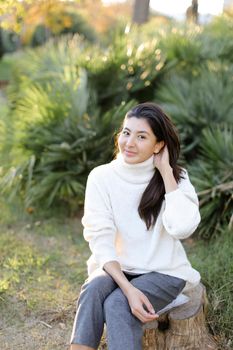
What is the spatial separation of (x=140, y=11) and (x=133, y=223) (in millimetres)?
10824

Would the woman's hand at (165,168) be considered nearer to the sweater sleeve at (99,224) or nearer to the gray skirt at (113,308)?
the sweater sleeve at (99,224)

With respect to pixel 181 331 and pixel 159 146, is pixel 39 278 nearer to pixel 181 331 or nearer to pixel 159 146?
pixel 181 331

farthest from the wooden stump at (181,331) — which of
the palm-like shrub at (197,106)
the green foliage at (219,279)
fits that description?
the palm-like shrub at (197,106)

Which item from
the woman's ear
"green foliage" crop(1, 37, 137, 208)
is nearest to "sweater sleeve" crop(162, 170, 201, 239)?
the woman's ear

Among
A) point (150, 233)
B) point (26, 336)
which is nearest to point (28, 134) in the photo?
point (26, 336)

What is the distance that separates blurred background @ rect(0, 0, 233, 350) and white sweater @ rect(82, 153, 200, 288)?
0.80 m

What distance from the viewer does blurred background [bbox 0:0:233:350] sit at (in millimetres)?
3795

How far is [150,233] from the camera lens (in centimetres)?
290

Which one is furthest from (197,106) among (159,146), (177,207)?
(177,207)

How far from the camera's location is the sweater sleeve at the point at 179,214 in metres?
2.81

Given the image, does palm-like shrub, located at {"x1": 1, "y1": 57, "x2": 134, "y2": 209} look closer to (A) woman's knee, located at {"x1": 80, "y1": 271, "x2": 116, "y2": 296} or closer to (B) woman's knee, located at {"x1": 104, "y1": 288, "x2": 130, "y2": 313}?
(A) woman's knee, located at {"x1": 80, "y1": 271, "x2": 116, "y2": 296}

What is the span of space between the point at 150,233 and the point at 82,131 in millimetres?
2848

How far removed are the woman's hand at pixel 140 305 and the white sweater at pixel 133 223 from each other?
24 centimetres

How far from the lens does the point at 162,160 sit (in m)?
2.98
